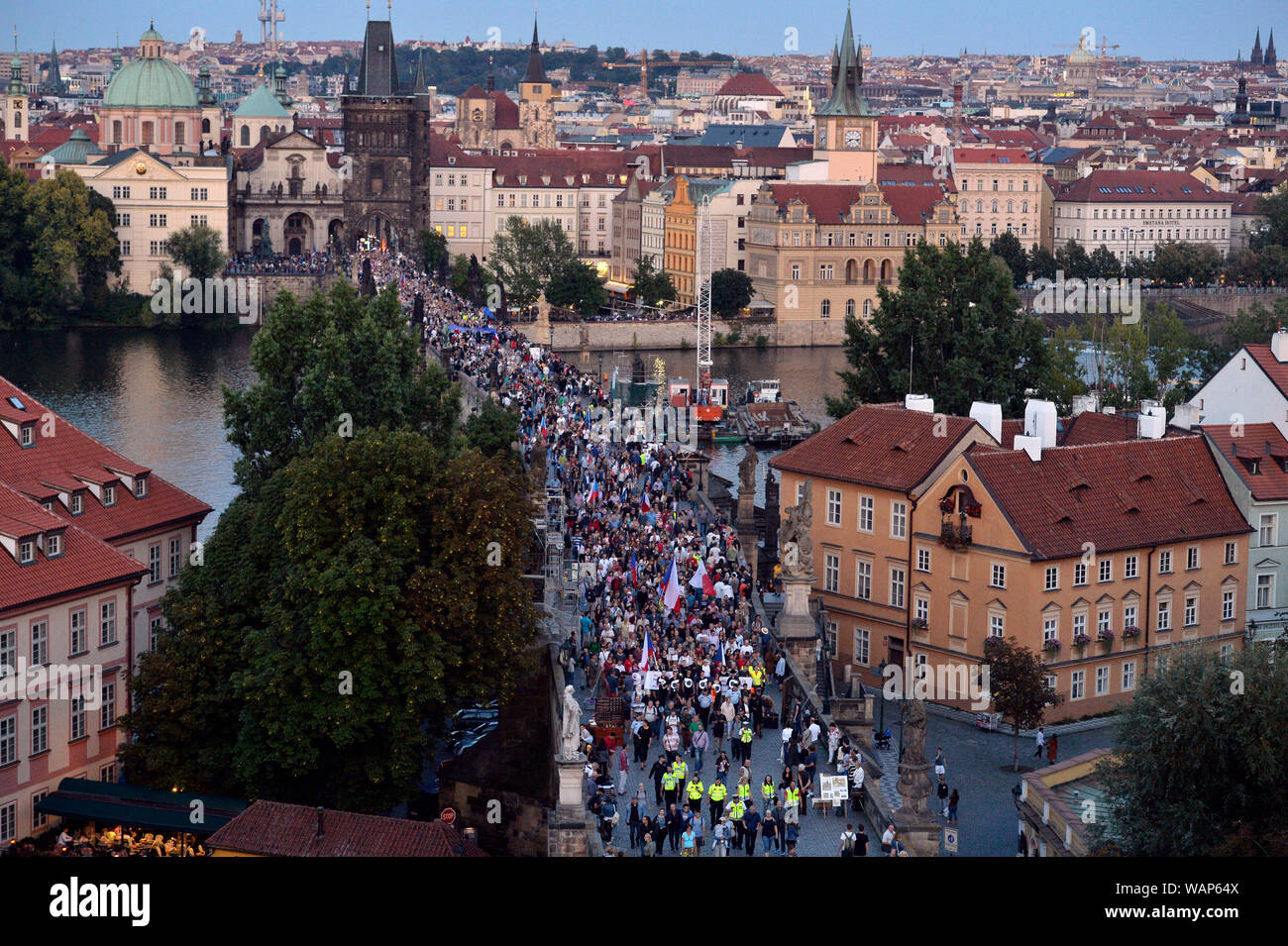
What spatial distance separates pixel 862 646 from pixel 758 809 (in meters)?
12.5

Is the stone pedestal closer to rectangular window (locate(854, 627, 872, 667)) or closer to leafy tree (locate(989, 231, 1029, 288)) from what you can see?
rectangular window (locate(854, 627, 872, 667))

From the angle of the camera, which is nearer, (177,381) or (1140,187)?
(177,381)

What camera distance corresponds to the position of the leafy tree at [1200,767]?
18.9 metres

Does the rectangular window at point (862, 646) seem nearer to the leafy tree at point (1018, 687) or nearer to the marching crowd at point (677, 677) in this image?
the marching crowd at point (677, 677)

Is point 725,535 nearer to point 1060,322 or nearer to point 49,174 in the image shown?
point 1060,322

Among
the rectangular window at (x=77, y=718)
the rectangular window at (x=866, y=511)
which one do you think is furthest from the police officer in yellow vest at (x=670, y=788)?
the rectangular window at (x=866, y=511)

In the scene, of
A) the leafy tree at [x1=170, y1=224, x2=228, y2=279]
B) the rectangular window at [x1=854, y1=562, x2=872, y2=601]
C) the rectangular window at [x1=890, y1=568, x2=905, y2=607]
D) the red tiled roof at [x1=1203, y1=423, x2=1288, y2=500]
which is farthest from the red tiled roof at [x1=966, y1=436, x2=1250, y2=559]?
the leafy tree at [x1=170, y1=224, x2=228, y2=279]

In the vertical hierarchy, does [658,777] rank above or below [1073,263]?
above

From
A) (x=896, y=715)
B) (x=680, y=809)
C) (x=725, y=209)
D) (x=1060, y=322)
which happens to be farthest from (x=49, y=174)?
(x=680, y=809)

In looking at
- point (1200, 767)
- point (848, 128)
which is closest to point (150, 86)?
point (848, 128)

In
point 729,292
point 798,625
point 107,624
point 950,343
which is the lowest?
point 729,292

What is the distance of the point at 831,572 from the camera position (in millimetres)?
33125

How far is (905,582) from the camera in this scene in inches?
1236

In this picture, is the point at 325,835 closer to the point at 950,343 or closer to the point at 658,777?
the point at 658,777
